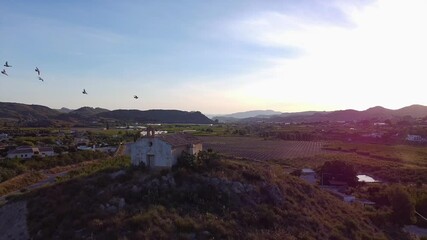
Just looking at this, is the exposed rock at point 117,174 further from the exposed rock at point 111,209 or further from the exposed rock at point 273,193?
the exposed rock at point 273,193

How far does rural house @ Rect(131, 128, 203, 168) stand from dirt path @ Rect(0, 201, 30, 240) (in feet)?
26.8

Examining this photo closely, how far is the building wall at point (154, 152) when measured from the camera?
27766 mm

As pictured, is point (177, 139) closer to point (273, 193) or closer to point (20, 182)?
point (273, 193)

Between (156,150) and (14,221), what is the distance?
10.3m

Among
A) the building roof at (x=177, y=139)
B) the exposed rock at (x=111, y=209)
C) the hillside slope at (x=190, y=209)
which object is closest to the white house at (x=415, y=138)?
the hillside slope at (x=190, y=209)

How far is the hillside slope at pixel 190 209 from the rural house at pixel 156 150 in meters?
1.21

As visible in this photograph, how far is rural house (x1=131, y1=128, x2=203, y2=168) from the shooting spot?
27.8 m

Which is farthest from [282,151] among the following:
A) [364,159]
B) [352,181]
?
[352,181]

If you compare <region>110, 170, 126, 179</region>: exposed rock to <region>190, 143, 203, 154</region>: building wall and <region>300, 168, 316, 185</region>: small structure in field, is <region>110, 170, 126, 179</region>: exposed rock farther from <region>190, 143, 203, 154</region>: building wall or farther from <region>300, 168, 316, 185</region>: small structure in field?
<region>300, 168, 316, 185</region>: small structure in field

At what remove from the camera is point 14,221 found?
1021 inches

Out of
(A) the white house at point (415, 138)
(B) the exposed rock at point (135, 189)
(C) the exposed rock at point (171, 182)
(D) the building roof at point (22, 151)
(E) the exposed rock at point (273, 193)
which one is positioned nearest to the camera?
(B) the exposed rock at point (135, 189)

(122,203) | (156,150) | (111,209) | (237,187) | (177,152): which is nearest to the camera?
(111,209)

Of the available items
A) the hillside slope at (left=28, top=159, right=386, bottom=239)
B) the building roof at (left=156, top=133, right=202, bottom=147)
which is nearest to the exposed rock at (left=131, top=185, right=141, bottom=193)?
the hillside slope at (left=28, top=159, right=386, bottom=239)

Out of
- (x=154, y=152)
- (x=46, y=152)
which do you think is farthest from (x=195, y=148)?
(x=46, y=152)
